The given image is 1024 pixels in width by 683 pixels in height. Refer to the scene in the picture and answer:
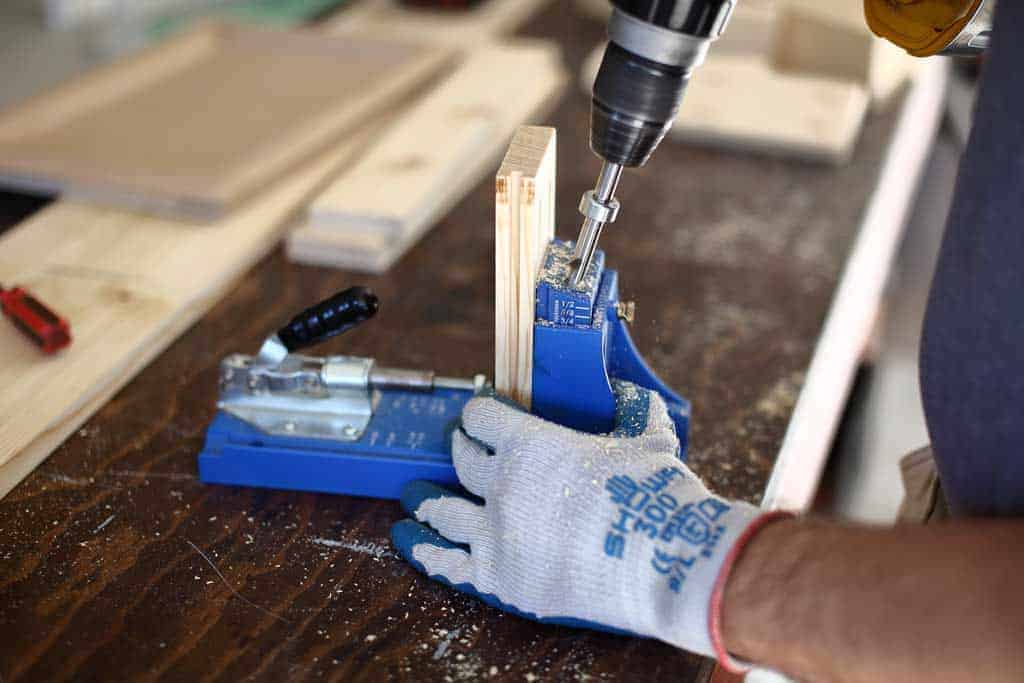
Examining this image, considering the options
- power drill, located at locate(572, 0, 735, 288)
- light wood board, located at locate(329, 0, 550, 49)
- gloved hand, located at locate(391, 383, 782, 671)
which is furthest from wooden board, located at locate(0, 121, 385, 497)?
power drill, located at locate(572, 0, 735, 288)

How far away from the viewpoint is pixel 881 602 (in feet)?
2.31

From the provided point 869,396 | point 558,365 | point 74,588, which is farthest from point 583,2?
point 74,588

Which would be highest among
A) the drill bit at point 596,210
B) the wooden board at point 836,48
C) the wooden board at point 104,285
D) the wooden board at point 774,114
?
the drill bit at point 596,210

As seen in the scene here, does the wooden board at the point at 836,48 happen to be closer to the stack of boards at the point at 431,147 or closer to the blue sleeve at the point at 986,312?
the stack of boards at the point at 431,147

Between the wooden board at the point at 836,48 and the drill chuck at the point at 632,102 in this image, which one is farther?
the wooden board at the point at 836,48

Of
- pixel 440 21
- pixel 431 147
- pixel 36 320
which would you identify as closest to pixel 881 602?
pixel 36 320

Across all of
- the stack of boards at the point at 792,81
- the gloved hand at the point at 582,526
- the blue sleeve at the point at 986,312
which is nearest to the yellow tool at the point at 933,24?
the blue sleeve at the point at 986,312

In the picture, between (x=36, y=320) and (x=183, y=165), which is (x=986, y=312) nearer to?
(x=36, y=320)

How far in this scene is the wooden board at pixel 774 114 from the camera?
1.70m

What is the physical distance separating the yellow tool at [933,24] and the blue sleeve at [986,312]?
35 centimetres

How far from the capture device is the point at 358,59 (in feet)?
6.27

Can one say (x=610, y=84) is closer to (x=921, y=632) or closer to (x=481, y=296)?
(x=921, y=632)

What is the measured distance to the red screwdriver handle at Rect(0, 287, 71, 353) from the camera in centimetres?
117

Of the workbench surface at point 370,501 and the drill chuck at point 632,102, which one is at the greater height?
the drill chuck at point 632,102
